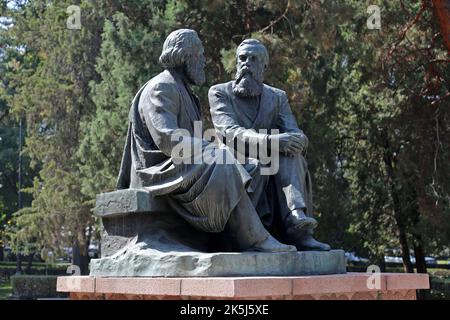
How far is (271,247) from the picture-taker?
5.14 meters

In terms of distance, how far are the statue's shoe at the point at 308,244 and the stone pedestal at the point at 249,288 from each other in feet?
1.22

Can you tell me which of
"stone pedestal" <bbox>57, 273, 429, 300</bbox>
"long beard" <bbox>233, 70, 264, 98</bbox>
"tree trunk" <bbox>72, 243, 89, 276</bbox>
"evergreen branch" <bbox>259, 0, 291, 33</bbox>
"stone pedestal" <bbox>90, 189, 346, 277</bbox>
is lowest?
"stone pedestal" <bbox>57, 273, 429, 300</bbox>

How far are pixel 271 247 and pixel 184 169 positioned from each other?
83cm

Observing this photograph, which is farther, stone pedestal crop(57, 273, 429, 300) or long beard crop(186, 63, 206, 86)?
long beard crop(186, 63, 206, 86)

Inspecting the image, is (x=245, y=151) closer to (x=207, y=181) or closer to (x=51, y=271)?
(x=207, y=181)

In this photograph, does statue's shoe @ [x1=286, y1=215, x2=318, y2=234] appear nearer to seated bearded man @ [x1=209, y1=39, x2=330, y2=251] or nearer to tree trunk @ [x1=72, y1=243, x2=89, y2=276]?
seated bearded man @ [x1=209, y1=39, x2=330, y2=251]

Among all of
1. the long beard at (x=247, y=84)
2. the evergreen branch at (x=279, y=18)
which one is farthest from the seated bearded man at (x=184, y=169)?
the evergreen branch at (x=279, y=18)

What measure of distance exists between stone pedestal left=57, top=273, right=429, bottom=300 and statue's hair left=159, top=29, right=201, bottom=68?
1.80m

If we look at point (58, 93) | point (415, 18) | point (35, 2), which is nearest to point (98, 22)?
point (58, 93)

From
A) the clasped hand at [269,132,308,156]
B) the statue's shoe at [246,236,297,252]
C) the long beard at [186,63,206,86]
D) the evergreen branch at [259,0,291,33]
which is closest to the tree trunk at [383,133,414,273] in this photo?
the evergreen branch at [259,0,291,33]

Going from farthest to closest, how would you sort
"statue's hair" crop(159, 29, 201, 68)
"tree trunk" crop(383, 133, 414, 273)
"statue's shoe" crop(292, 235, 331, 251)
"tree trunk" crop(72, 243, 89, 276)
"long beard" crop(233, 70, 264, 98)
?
A: "tree trunk" crop(72, 243, 89, 276) → "tree trunk" crop(383, 133, 414, 273) → "long beard" crop(233, 70, 264, 98) → "statue's hair" crop(159, 29, 201, 68) → "statue's shoe" crop(292, 235, 331, 251)

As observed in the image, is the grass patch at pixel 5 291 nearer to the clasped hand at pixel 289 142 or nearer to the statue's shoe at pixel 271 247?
the clasped hand at pixel 289 142

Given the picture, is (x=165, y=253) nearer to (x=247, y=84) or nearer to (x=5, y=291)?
(x=247, y=84)

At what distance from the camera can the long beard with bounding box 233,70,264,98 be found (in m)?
6.10
